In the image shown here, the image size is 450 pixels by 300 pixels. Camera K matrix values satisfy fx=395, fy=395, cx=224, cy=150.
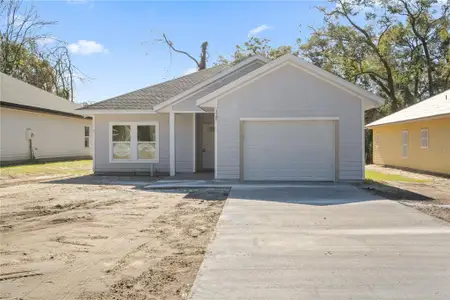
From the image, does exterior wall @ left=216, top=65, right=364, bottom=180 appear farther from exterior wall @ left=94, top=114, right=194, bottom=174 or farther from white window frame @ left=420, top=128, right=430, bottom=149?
white window frame @ left=420, top=128, right=430, bottom=149

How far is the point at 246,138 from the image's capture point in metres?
13.7

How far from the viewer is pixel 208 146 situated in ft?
60.7

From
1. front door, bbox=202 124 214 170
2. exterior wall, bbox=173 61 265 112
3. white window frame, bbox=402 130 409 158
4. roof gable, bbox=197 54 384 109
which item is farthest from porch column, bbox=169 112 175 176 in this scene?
white window frame, bbox=402 130 409 158

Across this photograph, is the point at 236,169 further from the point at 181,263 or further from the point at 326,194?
the point at 181,263

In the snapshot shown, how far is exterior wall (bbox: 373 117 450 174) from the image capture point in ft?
55.2

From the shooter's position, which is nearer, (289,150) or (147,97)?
(289,150)

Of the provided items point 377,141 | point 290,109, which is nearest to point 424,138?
point 377,141

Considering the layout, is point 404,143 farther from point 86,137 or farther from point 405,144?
point 86,137

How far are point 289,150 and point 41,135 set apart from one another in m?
17.1

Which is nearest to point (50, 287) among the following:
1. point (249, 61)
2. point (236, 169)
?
point (236, 169)

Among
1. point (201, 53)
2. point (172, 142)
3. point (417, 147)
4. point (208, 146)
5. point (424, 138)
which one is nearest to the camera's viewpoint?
point (172, 142)

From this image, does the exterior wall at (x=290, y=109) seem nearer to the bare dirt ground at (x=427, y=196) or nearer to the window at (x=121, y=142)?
the bare dirt ground at (x=427, y=196)

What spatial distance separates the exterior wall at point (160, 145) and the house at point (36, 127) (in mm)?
A: 3108

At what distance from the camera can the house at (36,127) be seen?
21172 millimetres
